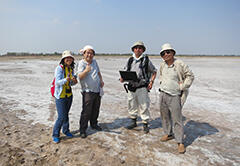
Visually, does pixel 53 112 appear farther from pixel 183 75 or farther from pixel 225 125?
pixel 225 125

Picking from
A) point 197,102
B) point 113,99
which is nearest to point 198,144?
point 197,102

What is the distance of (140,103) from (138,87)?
0.41 m

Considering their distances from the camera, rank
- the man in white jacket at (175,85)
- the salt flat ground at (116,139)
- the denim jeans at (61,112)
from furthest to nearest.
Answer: the denim jeans at (61,112), the man in white jacket at (175,85), the salt flat ground at (116,139)

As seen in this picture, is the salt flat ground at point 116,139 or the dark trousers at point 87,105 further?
the dark trousers at point 87,105

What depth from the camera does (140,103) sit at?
14.5ft

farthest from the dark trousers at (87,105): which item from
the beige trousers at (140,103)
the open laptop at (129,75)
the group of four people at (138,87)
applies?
the beige trousers at (140,103)

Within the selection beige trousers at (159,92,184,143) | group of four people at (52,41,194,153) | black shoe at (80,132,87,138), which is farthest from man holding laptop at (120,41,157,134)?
black shoe at (80,132,87,138)

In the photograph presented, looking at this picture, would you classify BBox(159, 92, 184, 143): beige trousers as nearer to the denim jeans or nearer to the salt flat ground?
the salt flat ground

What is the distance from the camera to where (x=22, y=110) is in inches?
231

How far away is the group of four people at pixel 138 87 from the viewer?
3564mm

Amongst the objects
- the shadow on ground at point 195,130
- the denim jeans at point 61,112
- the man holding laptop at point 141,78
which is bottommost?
the shadow on ground at point 195,130

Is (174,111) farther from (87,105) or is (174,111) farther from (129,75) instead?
(87,105)

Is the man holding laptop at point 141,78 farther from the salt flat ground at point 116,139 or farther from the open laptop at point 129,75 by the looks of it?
the salt flat ground at point 116,139

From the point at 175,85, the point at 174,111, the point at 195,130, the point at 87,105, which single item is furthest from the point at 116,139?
the point at 195,130
